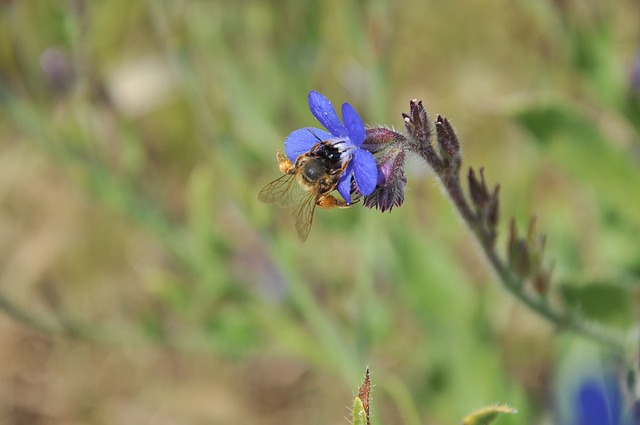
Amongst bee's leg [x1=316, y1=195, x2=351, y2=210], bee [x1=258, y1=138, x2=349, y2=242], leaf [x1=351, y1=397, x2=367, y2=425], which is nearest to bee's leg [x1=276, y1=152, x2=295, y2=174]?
bee [x1=258, y1=138, x2=349, y2=242]

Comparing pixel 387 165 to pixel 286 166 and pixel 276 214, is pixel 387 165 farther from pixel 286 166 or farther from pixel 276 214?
pixel 276 214

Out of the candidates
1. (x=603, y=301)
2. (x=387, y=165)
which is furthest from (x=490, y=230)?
(x=603, y=301)

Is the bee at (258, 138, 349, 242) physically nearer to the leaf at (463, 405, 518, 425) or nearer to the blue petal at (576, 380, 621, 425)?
the leaf at (463, 405, 518, 425)

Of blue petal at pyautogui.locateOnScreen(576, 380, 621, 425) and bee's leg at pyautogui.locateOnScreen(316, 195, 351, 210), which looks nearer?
bee's leg at pyautogui.locateOnScreen(316, 195, 351, 210)

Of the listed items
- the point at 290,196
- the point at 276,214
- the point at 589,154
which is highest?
the point at 276,214

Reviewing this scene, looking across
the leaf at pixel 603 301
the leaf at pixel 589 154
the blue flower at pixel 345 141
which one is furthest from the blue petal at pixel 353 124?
the leaf at pixel 589 154

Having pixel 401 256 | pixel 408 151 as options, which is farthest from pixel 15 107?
pixel 408 151

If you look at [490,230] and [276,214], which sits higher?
[276,214]

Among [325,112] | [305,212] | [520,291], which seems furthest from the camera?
[520,291]
